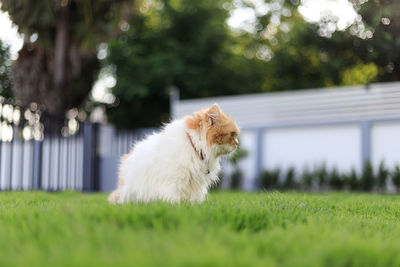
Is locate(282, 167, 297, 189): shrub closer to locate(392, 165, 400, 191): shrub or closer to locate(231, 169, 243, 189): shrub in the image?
locate(231, 169, 243, 189): shrub

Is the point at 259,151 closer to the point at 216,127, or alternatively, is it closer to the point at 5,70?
the point at 216,127

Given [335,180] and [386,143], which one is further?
[335,180]

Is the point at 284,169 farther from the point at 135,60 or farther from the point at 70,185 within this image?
the point at 135,60

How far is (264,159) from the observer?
14281 mm

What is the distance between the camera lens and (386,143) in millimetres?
12258

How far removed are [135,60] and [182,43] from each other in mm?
2706

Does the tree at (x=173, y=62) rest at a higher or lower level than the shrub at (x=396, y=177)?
higher

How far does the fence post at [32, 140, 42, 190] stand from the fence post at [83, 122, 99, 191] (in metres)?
1.82

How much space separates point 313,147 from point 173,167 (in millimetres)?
9863

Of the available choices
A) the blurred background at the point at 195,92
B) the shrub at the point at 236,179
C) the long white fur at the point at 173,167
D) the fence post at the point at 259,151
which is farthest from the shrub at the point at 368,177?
the long white fur at the point at 173,167

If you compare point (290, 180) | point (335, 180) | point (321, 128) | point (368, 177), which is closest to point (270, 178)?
point (290, 180)

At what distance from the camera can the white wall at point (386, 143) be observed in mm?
12137

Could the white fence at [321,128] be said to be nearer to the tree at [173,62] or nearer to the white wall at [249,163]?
the white wall at [249,163]

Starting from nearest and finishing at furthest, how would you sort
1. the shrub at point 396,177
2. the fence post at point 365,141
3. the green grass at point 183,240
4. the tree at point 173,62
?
the green grass at point 183,240, the shrub at point 396,177, the fence post at point 365,141, the tree at point 173,62
